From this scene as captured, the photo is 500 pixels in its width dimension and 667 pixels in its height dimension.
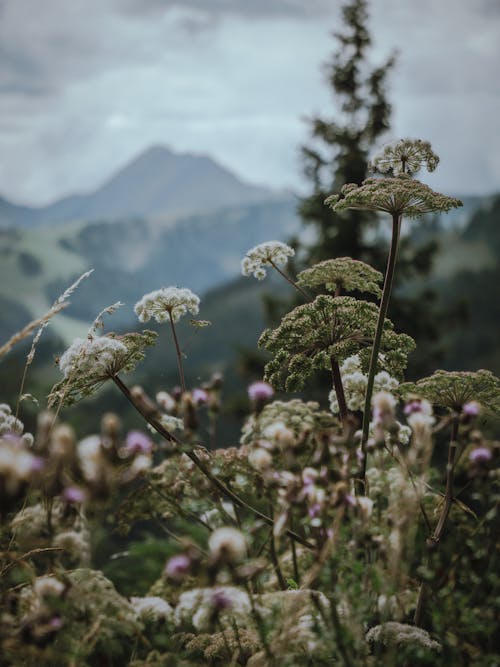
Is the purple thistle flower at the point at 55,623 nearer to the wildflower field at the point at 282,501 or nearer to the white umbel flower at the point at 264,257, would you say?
the wildflower field at the point at 282,501

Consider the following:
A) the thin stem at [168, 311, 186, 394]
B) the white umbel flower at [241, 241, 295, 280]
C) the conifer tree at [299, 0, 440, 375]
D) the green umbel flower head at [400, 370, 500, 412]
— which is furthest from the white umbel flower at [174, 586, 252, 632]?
the conifer tree at [299, 0, 440, 375]

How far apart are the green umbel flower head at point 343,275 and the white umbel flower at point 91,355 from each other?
5.32 feet

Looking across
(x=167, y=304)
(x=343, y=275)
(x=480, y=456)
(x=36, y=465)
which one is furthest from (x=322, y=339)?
(x=36, y=465)

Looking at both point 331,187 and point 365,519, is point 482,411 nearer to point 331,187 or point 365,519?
point 365,519

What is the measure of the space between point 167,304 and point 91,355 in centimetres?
105

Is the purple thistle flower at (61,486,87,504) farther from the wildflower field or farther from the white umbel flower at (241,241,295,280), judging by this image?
the white umbel flower at (241,241,295,280)

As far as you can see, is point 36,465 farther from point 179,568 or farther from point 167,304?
point 167,304

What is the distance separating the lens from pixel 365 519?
279cm

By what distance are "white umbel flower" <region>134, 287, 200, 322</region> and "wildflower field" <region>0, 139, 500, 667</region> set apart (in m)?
0.02

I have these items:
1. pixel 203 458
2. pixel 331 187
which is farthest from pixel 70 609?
pixel 331 187

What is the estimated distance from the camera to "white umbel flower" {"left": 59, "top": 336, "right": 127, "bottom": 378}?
13.1 ft

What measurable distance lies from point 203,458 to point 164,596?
2.03 metres

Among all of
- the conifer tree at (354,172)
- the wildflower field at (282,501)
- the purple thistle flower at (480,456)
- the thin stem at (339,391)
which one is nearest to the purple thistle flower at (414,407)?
the wildflower field at (282,501)

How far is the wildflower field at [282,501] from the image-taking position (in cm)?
238
